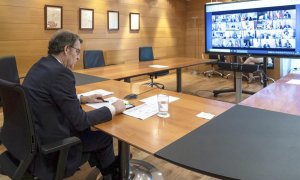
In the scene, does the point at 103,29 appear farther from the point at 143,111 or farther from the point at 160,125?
the point at 160,125

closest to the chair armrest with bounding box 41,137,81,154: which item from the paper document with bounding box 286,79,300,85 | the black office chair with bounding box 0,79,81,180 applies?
the black office chair with bounding box 0,79,81,180

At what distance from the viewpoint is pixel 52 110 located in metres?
1.44

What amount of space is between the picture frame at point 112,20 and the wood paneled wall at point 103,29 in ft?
0.28

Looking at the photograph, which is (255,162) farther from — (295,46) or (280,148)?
(295,46)

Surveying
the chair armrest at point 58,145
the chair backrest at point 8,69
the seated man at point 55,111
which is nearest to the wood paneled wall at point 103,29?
the chair backrest at point 8,69

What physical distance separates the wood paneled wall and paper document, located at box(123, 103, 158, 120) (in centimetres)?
353

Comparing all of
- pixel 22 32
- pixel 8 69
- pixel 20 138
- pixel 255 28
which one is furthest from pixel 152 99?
pixel 22 32

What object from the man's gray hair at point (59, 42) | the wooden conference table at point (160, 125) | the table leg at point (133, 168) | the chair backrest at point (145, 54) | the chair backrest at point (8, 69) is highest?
the chair backrest at point (145, 54)

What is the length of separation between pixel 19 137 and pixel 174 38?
6901mm

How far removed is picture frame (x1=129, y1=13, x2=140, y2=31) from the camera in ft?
20.9

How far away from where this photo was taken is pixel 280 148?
115 centimetres

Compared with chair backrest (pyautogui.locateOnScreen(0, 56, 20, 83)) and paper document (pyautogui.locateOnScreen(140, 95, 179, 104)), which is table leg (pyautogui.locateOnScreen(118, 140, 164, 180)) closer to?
paper document (pyautogui.locateOnScreen(140, 95, 179, 104))

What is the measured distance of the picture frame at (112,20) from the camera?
5.84 metres

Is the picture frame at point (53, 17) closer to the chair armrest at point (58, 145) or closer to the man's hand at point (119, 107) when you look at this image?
the man's hand at point (119, 107)
